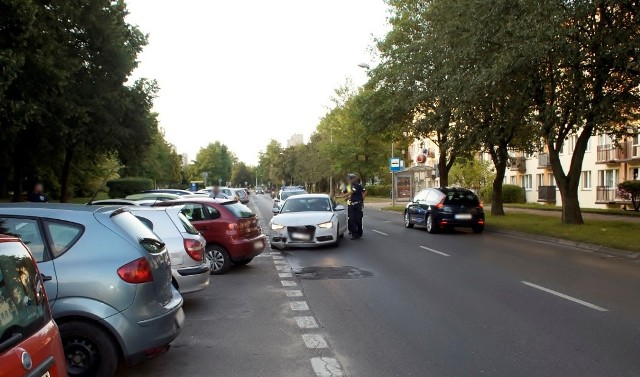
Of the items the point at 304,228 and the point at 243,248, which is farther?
the point at 304,228

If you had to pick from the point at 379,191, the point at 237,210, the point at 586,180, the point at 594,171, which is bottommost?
the point at 237,210

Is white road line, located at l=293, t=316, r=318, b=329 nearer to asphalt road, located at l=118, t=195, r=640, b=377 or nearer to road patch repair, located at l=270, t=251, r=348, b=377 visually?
road patch repair, located at l=270, t=251, r=348, b=377

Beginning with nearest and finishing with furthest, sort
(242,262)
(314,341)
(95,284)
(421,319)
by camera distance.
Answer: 1. (95,284)
2. (314,341)
3. (421,319)
4. (242,262)

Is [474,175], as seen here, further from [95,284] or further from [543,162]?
[95,284]

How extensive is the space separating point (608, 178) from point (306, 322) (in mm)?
37212

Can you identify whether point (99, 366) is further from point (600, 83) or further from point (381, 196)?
point (381, 196)

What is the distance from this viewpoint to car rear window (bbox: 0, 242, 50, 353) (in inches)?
100

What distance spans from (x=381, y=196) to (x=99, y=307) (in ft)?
216

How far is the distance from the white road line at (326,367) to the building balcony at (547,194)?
1620 inches

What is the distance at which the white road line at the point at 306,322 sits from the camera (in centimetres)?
670

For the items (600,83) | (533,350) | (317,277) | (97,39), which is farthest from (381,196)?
(533,350)

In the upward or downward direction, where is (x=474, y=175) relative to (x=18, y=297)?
upward

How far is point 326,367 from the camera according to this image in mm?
A: 5156

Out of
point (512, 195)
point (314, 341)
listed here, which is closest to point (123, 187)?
point (512, 195)
